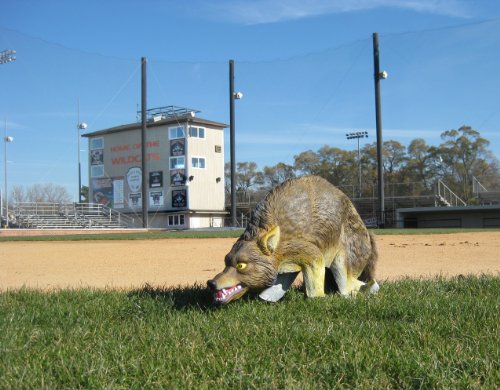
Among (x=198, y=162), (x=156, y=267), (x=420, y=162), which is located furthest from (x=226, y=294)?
(x=420, y=162)

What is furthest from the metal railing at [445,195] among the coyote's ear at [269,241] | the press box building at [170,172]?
the coyote's ear at [269,241]

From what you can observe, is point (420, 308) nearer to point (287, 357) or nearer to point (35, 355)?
point (287, 357)

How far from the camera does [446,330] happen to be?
3.71 m

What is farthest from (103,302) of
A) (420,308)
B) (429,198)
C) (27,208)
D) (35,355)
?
(27,208)

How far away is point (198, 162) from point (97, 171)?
35.8 feet

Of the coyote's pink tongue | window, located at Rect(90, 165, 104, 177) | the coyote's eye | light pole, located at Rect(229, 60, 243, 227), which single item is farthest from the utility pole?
the coyote's pink tongue

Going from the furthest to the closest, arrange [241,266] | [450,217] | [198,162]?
[198,162] → [450,217] → [241,266]

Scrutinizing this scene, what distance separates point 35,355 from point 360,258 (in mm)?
2899

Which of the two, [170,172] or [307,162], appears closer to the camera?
[170,172]

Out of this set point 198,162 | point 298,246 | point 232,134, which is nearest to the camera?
point 298,246

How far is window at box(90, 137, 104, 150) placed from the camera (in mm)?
52656

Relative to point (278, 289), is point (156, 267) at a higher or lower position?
lower

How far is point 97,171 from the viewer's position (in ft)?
171

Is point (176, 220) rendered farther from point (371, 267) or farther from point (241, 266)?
point (241, 266)
